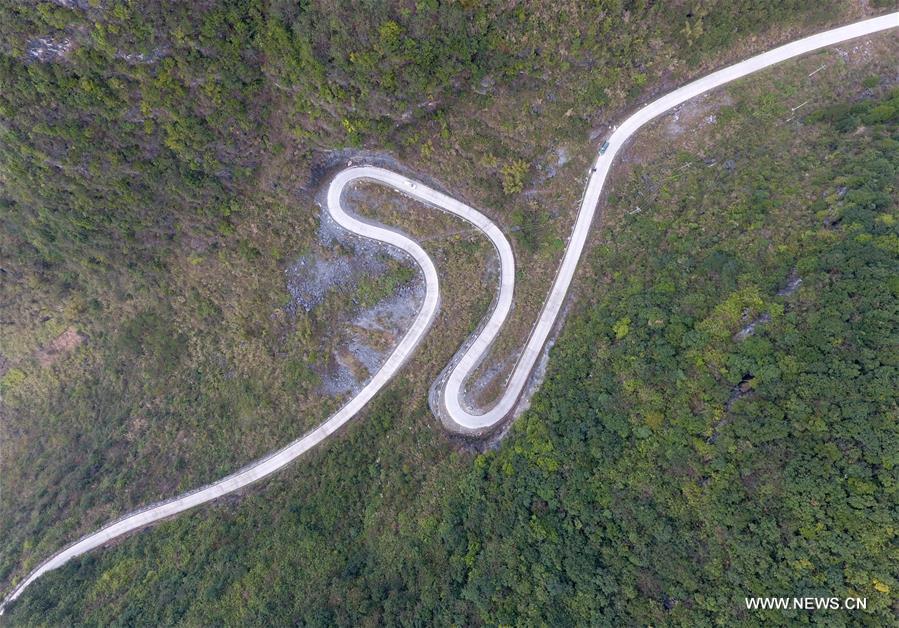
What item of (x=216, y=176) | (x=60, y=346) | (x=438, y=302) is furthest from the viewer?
(x=60, y=346)

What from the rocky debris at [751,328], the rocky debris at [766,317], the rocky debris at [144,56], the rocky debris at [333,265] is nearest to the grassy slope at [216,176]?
the rocky debris at [144,56]

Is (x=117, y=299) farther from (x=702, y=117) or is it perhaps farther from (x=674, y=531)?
(x=702, y=117)

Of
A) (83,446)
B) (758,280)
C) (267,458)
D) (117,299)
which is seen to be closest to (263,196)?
(117,299)

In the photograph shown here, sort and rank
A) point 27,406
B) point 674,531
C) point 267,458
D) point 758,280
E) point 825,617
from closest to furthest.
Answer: point 825,617, point 674,531, point 758,280, point 267,458, point 27,406

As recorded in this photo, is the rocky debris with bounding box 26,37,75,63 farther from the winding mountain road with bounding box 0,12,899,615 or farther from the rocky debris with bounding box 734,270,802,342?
the rocky debris with bounding box 734,270,802,342

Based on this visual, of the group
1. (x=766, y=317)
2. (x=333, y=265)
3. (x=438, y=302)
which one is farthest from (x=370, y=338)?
(x=766, y=317)

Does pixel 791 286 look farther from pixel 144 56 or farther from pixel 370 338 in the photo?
pixel 144 56
